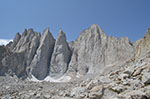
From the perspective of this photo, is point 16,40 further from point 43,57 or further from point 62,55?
point 62,55

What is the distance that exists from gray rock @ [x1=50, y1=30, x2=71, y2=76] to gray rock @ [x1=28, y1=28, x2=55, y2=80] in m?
3.75

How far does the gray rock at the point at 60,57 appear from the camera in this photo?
290 ft

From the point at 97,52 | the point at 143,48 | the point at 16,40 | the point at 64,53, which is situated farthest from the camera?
the point at 16,40

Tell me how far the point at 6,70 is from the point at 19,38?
43493 mm

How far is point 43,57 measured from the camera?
90.7 m

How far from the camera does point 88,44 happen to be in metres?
93.5

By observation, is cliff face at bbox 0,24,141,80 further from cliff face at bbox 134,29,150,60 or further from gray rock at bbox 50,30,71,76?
cliff face at bbox 134,29,150,60

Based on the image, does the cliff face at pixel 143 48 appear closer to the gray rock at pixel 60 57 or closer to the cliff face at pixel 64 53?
the cliff face at pixel 64 53

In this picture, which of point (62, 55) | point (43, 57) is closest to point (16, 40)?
point (43, 57)

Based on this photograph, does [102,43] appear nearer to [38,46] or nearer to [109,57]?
[109,57]

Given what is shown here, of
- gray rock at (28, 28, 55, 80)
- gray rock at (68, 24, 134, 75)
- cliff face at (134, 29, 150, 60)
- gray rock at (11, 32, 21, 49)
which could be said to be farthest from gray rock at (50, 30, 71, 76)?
cliff face at (134, 29, 150, 60)

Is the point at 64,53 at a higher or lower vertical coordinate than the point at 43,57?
higher

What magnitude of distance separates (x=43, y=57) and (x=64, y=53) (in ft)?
44.2

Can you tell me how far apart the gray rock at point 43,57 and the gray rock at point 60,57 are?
3746mm
